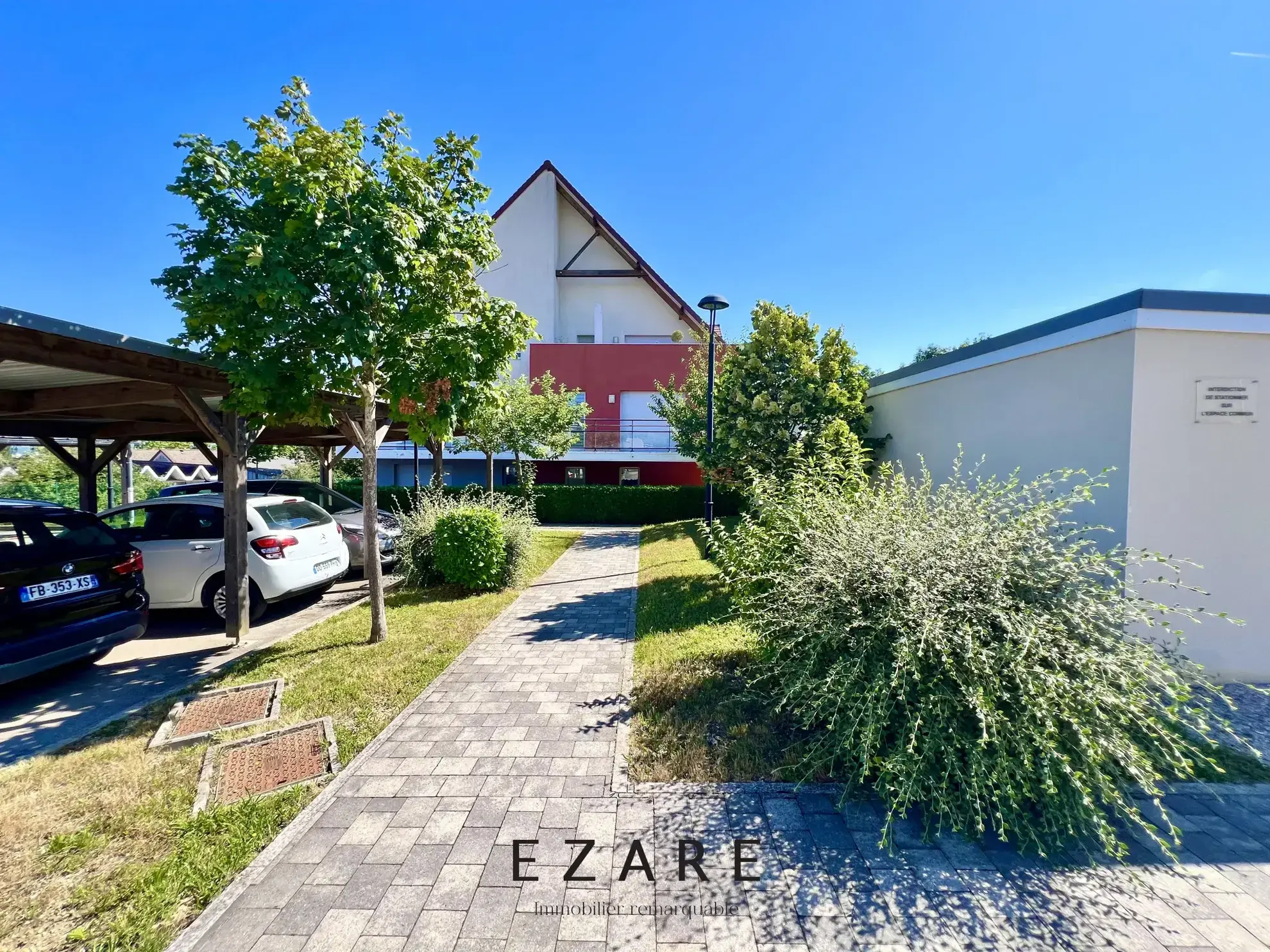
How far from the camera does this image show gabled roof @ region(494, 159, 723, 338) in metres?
24.8

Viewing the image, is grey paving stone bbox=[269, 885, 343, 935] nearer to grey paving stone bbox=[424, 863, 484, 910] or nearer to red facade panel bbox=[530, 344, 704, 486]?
grey paving stone bbox=[424, 863, 484, 910]

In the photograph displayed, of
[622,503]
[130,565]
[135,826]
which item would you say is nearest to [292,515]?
[130,565]

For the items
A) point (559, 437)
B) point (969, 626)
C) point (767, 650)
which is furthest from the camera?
point (559, 437)

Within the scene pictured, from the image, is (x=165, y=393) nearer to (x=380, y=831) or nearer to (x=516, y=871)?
(x=380, y=831)

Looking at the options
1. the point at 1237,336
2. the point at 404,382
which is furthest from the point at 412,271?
the point at 1237,336

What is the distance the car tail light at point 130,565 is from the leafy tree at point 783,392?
7.12 metres

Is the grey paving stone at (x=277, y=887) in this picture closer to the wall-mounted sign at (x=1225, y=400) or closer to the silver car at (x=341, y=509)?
the silver car at (x=341, y=509)

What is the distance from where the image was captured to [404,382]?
5.23 meters

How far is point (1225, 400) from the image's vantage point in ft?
14.4

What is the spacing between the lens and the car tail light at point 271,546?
20.5ft

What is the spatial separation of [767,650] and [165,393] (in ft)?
20.8

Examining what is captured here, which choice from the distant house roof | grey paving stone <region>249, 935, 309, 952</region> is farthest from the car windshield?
the distant house roof

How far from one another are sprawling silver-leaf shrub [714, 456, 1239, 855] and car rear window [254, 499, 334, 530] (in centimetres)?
593

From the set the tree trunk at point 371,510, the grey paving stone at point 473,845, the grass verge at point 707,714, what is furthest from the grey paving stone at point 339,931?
the tree trunk at point 371,510
